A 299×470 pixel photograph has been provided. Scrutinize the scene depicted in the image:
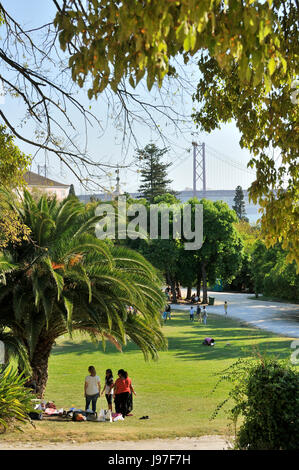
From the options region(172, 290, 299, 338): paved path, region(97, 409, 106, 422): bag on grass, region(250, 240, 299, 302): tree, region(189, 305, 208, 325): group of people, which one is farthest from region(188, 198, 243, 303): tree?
region(97, 409, 106, 422): bag on grass

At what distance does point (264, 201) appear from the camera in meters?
7.41

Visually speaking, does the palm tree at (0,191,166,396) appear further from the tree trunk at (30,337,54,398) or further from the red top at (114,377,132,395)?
the red top at (114,377,132,395)

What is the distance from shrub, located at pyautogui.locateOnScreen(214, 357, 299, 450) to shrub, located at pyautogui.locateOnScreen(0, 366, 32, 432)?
4.30 m

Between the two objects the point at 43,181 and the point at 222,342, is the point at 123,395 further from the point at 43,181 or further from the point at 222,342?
the point at 222,342

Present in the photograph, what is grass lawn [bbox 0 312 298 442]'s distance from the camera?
32.3 ft

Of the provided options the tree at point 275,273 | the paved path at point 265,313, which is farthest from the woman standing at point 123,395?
the paved path at point 265,313

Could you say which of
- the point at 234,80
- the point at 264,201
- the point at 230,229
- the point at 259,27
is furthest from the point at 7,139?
the point at 230,229

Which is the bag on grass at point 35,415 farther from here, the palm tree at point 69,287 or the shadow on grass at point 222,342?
the shadow on grass at point 222,342

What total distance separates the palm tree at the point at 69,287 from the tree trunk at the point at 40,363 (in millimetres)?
24

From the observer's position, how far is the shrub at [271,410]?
22.4 ft

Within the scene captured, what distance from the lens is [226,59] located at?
12.6ft

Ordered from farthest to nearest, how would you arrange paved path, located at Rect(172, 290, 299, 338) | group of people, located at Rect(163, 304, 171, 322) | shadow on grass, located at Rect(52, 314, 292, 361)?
1. group of people, located at Rect(163, 304, 171, 322)
2. paved path, located at Rect(172, 290, 299, 338)
3. shadow on grass, located at Rect(52, 314, 292, 361)

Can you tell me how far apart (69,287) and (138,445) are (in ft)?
17.9
